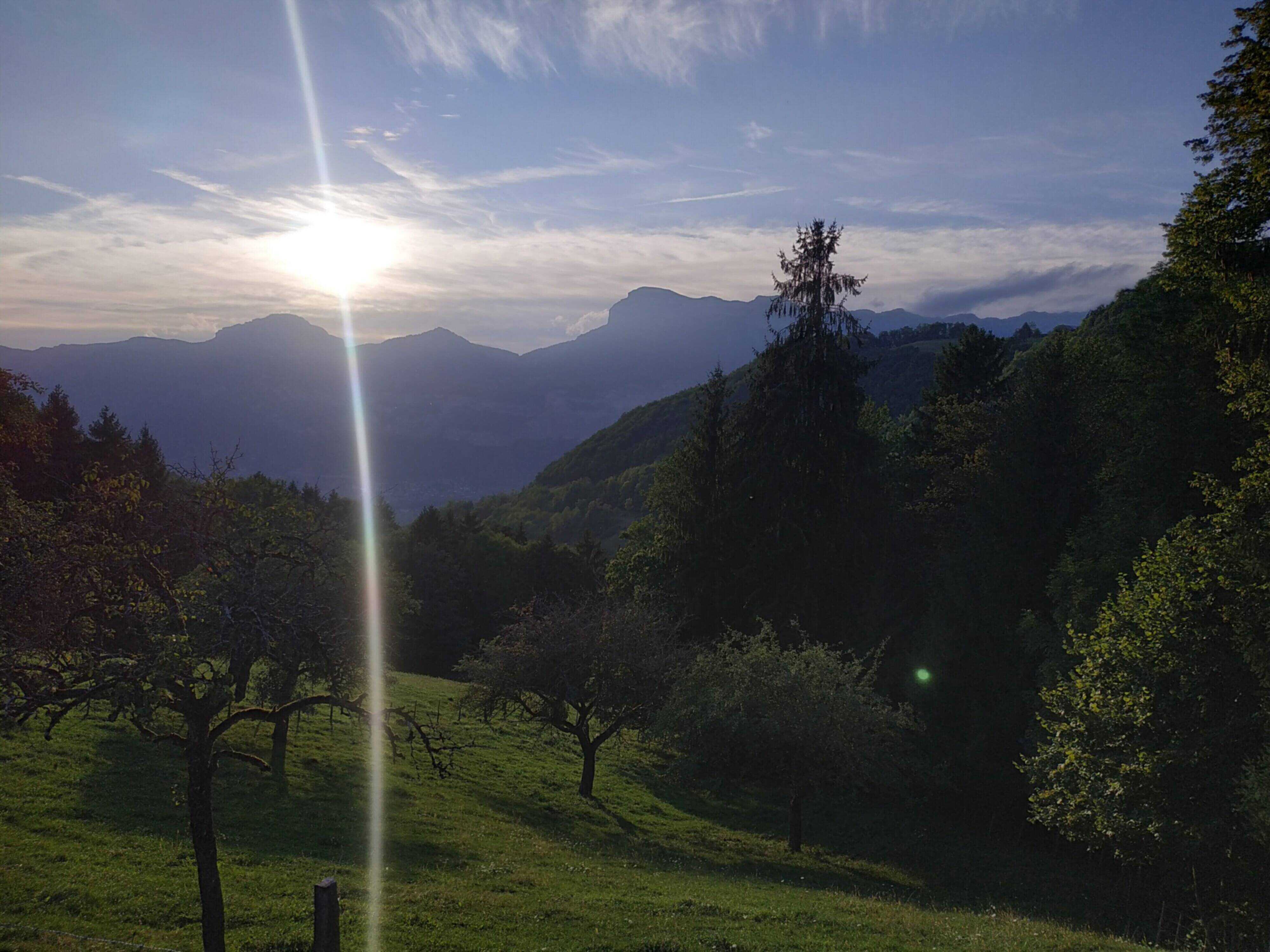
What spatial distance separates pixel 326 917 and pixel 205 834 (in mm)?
2797

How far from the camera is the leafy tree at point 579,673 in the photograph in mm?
30442

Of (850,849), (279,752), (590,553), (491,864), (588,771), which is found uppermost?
(590,553)

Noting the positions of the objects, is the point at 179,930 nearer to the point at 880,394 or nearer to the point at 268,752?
the point at 268,752

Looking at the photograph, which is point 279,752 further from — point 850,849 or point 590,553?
point 590,553

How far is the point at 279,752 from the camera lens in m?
26.4

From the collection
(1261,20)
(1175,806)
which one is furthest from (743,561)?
(1261,20)

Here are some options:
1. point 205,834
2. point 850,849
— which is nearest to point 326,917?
point 205,834

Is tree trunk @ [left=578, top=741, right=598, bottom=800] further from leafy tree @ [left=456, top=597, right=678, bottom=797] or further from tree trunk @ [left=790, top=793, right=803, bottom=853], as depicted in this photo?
tree trunk @ [left=790, top=793, right=803, bottom=853]

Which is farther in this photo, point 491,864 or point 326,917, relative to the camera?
point 491,864

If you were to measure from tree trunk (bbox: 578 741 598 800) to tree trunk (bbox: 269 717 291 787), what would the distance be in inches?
437

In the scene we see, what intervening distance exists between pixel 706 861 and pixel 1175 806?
13095 mm

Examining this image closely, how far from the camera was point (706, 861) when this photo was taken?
79.8 feet

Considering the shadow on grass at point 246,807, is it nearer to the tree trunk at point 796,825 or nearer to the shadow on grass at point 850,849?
the shadow on grass at point 850,849

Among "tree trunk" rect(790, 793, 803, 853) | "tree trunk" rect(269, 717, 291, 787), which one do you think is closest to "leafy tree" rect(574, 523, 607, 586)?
"tree trunk" rect(790, 793, 803, 853)
